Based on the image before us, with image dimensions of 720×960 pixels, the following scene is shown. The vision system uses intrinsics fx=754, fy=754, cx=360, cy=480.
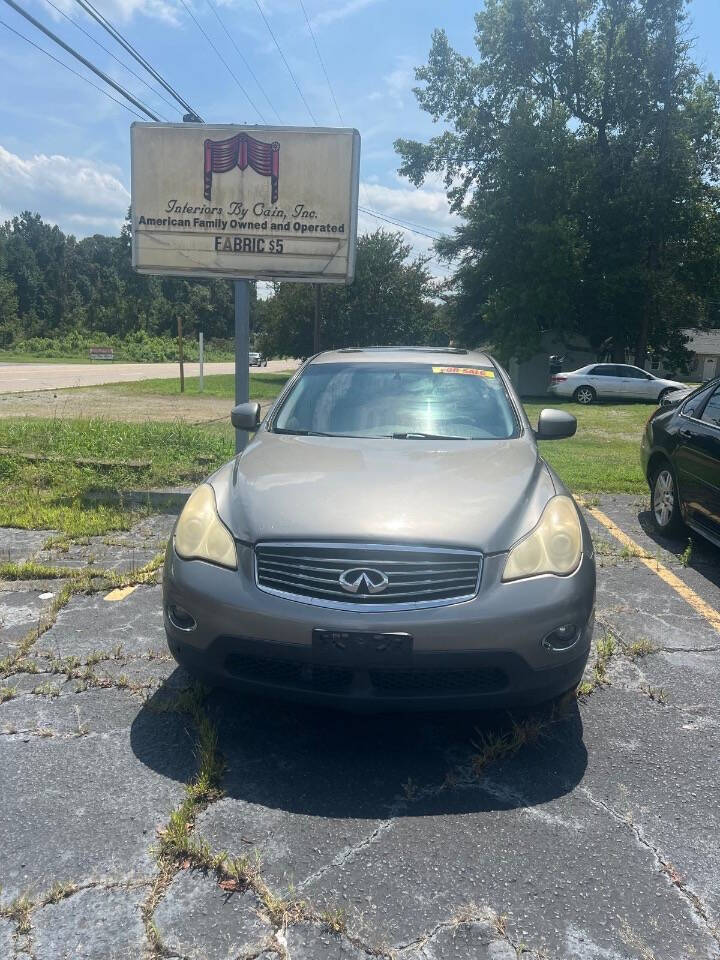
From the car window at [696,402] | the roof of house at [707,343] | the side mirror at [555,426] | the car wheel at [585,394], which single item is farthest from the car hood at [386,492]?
the roof of house at [707,343]

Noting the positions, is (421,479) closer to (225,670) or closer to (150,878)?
(225,670)

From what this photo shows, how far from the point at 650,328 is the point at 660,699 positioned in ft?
99.8

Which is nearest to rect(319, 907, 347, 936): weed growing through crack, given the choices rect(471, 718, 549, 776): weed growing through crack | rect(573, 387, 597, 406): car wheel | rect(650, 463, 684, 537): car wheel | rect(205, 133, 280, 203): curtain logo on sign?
rect(471, 718, 549, 776): weed growing through crack

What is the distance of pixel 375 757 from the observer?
301cm

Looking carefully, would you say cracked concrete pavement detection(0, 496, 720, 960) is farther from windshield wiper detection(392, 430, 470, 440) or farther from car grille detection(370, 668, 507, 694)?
windshield wiper detection(392, 430, 470, 440)

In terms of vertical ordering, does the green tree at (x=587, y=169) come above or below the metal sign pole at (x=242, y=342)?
above

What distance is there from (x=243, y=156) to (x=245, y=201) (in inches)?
16.5

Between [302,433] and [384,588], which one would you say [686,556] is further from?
[384,588]

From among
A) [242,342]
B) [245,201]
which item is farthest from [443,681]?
[245,201]

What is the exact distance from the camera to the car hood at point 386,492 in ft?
9.66

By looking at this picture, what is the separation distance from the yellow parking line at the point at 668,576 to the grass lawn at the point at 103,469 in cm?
154

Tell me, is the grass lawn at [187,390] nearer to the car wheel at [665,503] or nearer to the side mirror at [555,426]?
the car wheel at [665,503]

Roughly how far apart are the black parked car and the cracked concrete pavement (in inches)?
69.8

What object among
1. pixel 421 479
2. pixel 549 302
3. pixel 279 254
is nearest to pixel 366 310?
pixel 549 302
